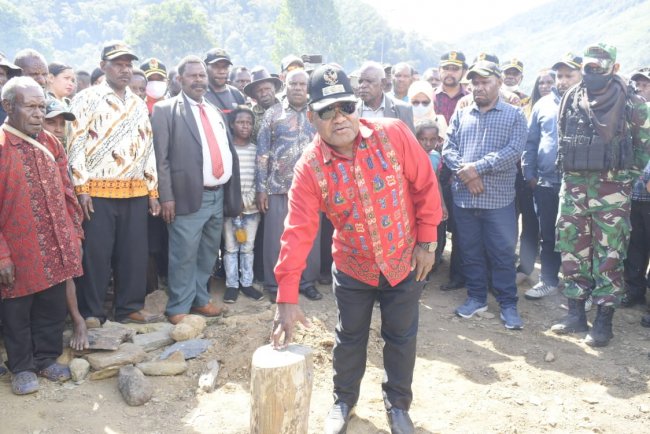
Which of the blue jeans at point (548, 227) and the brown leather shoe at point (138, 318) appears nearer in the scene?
the brown leather shoe at point (138, 318)

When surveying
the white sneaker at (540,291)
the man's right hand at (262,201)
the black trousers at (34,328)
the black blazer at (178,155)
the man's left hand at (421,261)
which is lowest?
the white sneaker at (540,291)

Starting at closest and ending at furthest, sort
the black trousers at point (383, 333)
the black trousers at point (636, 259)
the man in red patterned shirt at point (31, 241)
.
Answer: the black trousers at point (383, 333) < the man in red patterned shirt at point (31, 241) < the black trousers at point (636, 259)

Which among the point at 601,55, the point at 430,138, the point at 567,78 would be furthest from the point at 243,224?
the point at 567,78

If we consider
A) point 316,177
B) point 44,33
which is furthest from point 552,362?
point 44,33

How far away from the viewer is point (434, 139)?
6.04 m

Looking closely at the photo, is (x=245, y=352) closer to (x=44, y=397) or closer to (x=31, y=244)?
(x=44, y=397)

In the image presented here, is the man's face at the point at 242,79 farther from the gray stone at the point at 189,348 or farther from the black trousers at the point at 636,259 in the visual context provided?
the black trousers at the point at 636,259

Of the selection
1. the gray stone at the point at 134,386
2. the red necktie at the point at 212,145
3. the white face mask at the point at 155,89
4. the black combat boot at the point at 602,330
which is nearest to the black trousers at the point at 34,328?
the gray stone at the point at 134,386

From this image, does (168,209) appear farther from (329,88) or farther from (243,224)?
(329,88)

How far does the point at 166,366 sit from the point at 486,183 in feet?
10.7

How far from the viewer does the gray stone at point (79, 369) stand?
415 cm

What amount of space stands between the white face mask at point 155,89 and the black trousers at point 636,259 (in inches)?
220

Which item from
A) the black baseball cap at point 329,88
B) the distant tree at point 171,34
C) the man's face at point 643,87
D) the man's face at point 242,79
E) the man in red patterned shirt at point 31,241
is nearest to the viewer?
the black baseball cap at point 329,88

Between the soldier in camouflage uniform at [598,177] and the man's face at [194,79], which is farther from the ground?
the man's face at [194,79]
